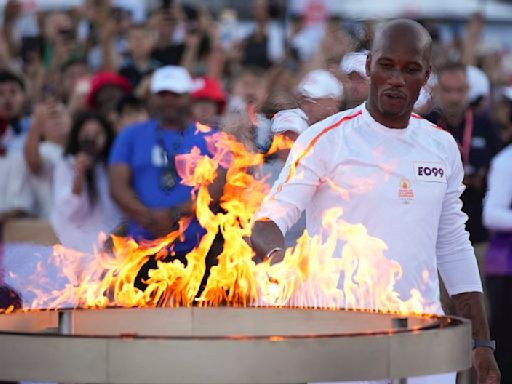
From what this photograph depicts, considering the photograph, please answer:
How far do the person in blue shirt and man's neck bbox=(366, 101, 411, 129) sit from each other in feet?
8.44

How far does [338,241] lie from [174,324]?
2.34 ft

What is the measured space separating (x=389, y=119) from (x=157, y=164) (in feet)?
11.4

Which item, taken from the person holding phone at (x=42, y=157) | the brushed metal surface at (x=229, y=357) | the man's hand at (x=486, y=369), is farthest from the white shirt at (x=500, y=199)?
the brushed metal surface at (x=229, y=357)

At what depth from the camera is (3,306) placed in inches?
252

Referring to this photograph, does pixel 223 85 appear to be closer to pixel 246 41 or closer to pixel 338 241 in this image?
pixel 246 41

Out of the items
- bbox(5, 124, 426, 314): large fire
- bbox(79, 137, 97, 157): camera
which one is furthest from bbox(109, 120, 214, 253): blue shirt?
bbox(5, 124, 426, 314): large fire

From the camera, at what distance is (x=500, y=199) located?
8.41 metres

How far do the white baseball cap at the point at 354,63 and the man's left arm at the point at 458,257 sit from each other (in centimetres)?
160

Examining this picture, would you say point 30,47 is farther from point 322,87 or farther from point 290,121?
point 290,121

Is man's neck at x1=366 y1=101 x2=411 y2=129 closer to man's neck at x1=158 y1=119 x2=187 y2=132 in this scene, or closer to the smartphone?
man's neck at x1=158 y1=119 x2=187 y2=132

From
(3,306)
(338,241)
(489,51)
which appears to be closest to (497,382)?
(338,241)

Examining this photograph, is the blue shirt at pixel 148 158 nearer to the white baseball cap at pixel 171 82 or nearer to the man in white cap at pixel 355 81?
the white baseball cap at pixel 171 82

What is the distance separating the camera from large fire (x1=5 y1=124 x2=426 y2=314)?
491 cm

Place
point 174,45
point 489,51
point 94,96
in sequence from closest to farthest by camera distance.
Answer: point 94,96 → point 174,45 → point 489,51
